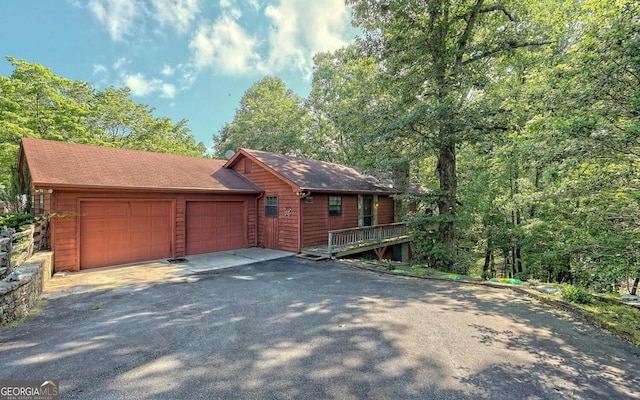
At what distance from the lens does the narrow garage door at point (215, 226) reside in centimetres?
1105

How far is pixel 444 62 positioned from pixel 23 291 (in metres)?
13.2

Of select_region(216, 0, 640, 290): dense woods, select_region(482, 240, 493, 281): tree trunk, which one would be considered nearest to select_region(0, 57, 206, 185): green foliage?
select_region(216, 0, 640, 290): dense woods

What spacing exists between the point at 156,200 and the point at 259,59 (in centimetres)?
2212

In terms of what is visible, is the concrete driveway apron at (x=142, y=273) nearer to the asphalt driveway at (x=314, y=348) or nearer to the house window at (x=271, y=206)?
the asphalt driveway at (x=314, y=348)

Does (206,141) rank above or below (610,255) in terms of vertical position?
above

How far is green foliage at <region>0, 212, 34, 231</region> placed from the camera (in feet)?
25.8

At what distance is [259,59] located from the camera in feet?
90.2

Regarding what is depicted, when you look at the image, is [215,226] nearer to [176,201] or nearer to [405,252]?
[176,201]

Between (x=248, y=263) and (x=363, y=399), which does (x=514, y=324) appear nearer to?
(x=363, y=399)

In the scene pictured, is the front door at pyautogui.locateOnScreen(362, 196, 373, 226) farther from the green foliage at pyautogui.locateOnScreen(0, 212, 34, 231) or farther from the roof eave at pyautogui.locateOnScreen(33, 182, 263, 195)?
the green foliage at pyautogui.locateOnScreen(0, 212, 34, 231)

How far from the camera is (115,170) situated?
9656 millimetres

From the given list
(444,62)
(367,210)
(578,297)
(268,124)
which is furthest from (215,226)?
(268,124)

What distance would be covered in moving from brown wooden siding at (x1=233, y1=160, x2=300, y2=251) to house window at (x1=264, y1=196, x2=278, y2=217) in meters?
0.17

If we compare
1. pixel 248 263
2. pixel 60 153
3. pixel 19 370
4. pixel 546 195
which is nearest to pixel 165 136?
pixel 60 153
